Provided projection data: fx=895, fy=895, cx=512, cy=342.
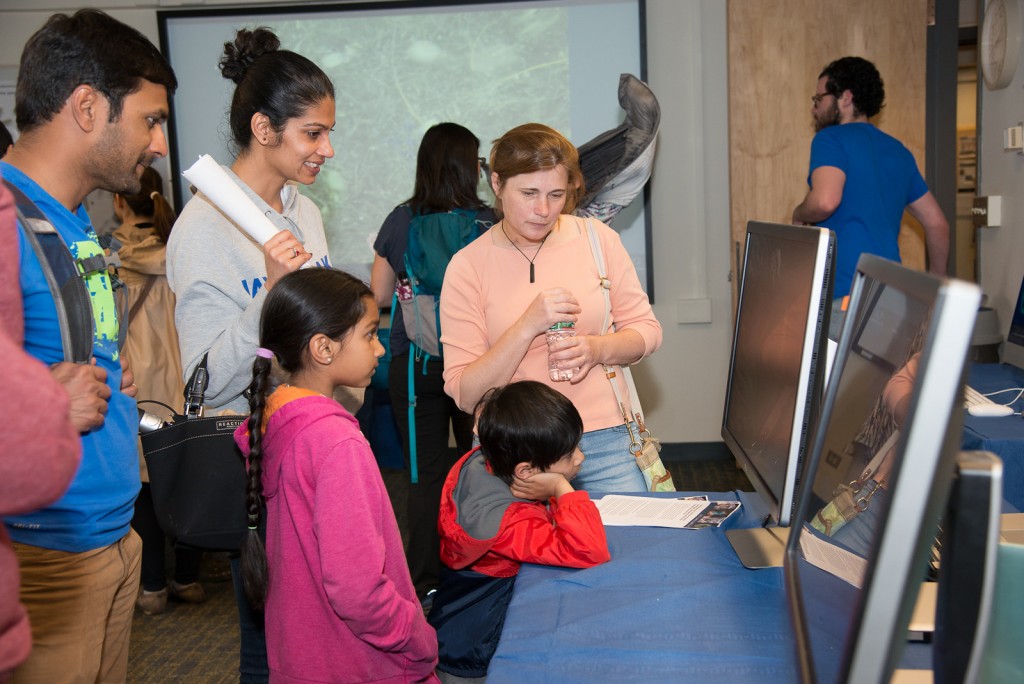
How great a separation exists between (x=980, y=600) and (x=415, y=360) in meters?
2.45

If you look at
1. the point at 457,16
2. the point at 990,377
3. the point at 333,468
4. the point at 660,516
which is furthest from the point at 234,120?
the point at 457,16

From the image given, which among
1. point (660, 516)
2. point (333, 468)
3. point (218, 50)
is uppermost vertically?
point (218, 50)

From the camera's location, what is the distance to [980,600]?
0.77 meters

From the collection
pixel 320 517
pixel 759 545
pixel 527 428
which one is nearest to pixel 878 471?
pixel 759 545

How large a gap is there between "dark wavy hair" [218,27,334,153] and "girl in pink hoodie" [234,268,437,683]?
43 centimetres

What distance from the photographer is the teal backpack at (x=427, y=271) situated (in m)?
2.99

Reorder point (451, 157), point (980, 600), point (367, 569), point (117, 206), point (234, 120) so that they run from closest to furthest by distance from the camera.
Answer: point (980, 600), point (367, 569), point (234, 120), point (451, 157), point (117, 206)

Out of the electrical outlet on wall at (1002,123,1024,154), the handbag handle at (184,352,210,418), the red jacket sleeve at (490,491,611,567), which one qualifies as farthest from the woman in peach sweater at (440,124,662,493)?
the electrical outlet on wall at (1002,123,1024,154)

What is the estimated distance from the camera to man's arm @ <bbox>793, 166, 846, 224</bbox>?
3.35 m

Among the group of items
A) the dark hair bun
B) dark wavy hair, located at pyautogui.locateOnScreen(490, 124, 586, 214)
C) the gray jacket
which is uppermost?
the dark hair bun

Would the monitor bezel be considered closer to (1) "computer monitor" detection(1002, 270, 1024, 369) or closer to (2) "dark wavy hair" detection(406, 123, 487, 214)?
(1) "computer monitor" detection(1002, 270, 1024, 369)

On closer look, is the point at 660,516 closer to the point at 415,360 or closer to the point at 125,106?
the point at 125,106

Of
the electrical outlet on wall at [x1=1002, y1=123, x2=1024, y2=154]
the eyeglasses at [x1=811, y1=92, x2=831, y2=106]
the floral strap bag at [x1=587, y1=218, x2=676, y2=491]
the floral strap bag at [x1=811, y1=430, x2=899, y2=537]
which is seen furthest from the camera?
the eyeglasses at [x1=811, y1=92, x2=831, y2=106]

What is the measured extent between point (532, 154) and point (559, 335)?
411 mm
